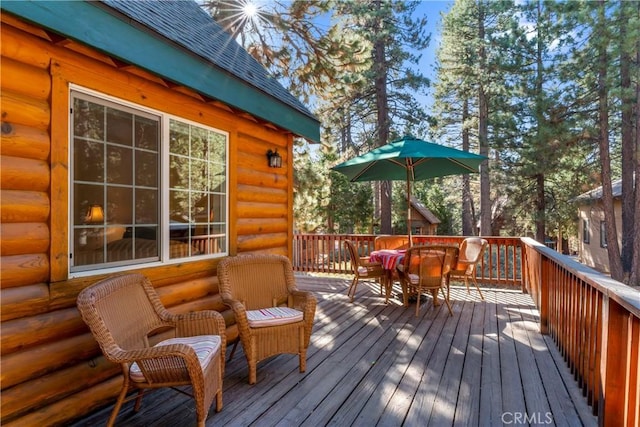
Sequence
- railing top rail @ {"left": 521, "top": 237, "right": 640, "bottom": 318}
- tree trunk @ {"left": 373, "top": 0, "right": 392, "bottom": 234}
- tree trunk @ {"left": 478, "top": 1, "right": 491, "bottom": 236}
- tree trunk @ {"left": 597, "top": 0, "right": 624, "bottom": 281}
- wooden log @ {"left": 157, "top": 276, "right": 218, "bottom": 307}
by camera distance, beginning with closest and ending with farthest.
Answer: railing top rail @ {"left": 521, "top": 237, "right": 640, "bottom": 318} → wooden log @ {"left": 157, "top": 276, "right": 218, "bottom": 307} → tree trunk @ {"left": 597, "top": 0, "right": 624, "bottom": 281} → tree trunk @ {"left": 373, "top": 0, "right": 392, "bottom": 234} → tree trunk @ {"left": 478, "top": 1, "right": 491, "bottom": 236}

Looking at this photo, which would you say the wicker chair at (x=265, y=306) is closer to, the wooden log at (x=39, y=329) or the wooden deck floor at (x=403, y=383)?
the wooden deck floor at (x=403, y=383)

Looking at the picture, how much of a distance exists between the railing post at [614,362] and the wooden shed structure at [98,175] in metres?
2.98

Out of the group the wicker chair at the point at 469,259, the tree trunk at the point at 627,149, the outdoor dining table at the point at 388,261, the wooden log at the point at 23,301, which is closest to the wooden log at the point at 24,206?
the wooden log at the point at 23,301

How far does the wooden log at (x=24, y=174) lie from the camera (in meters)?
1.83

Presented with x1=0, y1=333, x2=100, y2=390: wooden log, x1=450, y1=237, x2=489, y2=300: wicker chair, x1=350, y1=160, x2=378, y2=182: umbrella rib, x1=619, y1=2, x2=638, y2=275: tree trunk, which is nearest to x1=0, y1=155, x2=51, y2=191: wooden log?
x1=0, y1=333, x2=100, y2=390: wooden log

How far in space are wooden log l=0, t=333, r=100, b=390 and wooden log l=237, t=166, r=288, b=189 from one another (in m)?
2.02

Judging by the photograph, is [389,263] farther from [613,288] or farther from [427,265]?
[613,288]

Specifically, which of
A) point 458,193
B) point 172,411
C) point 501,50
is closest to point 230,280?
point 172,411

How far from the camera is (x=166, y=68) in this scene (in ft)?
7.70

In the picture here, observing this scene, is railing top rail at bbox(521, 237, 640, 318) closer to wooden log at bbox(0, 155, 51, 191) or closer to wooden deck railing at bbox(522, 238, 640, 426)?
wooden deck railing at bbox(522, 238, 640, 426)

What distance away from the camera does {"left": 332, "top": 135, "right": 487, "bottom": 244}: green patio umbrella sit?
14.2ft

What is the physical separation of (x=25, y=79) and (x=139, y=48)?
0.64 metres

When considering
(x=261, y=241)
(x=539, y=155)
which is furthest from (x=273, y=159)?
(x=539, y=155)

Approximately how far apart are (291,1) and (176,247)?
194 inches
